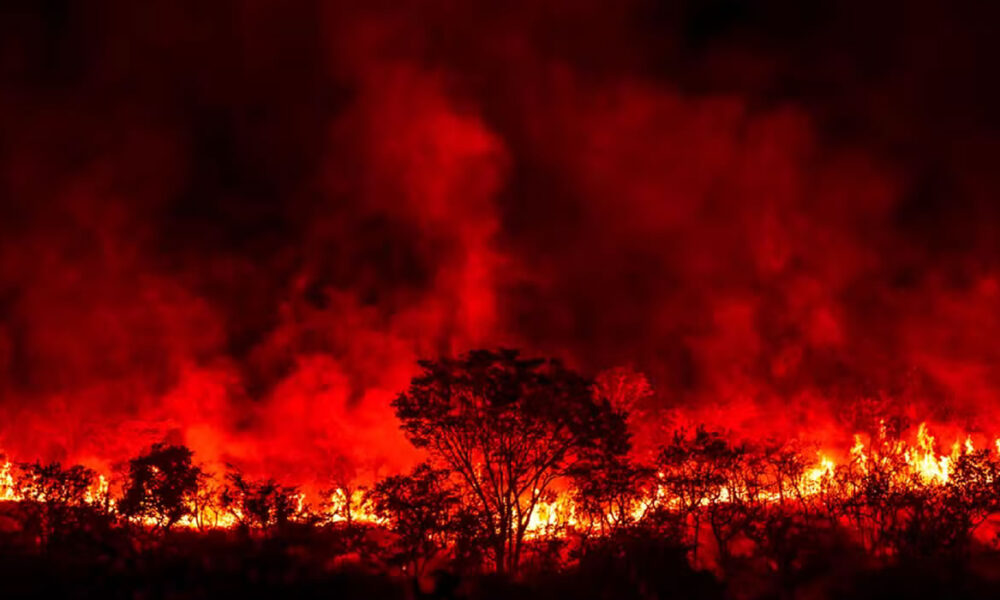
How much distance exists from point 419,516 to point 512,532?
2470 mm

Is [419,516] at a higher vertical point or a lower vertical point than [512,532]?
higher

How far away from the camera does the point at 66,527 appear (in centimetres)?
1672

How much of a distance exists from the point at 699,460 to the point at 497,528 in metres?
5.81

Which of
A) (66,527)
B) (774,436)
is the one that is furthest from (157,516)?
(774,436)

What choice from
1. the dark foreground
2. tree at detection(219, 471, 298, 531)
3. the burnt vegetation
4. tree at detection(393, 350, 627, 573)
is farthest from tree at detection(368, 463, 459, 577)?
tree at detection(219, 471, 298, 531)

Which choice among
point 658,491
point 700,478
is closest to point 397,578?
point 700,478

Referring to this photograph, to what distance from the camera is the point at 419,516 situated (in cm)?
1845

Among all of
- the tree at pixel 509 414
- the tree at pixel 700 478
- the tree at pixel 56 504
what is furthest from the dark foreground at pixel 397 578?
the tree at pixel 700 478

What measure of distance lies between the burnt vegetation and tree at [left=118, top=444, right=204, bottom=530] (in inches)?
2.3

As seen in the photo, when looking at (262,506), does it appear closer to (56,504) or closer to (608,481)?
(56,504)

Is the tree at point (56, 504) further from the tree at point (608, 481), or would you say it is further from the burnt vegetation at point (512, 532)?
the tree at point (608, 481)

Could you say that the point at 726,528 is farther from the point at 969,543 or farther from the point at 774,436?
the point at 774,436

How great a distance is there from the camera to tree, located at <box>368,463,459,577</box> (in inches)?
714

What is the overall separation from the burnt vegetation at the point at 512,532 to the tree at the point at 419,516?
0.06 m
